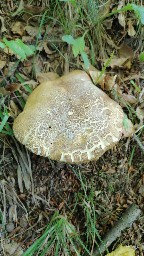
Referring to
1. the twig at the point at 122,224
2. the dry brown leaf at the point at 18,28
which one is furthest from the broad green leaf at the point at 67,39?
the twig at the point at 122,224

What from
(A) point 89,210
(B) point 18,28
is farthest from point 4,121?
(A) point 89,210

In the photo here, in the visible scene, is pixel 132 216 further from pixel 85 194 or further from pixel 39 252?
pixel 39 252

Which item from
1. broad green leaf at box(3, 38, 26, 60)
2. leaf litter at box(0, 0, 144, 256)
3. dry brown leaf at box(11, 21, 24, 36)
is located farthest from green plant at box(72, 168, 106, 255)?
dry brown leaf at box(11, 21, 24, 36)

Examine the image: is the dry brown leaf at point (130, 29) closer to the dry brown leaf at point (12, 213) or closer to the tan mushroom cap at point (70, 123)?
the tan mushroom cap at point (70, 123)

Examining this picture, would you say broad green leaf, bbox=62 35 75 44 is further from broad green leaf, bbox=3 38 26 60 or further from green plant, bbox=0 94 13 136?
green plant, bbox=0 94 13 136

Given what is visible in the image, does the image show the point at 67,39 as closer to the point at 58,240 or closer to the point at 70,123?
the point at 70,123
